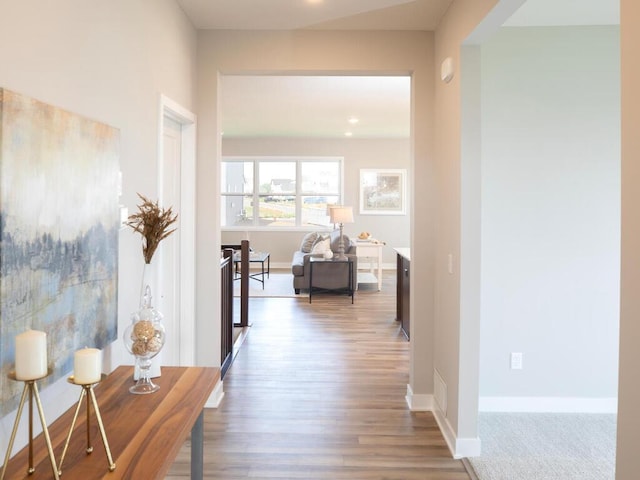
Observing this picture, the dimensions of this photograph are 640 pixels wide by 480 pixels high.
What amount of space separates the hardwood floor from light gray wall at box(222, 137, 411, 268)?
488 centimetres

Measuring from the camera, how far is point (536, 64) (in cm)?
323

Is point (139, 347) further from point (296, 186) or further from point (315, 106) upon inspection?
point (296, 186)

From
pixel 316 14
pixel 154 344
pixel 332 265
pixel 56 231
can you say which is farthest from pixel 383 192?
pixel 56 231

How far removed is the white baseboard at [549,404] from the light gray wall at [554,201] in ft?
0.17

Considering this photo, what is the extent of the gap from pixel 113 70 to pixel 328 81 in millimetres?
3746

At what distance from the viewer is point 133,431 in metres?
1.46

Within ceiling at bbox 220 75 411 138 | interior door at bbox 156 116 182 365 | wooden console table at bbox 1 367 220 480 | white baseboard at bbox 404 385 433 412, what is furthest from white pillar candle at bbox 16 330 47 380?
ceiling at bbox 220 75 411 138

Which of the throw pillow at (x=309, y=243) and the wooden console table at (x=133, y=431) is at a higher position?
the throw pillow at (x=309, y=243)

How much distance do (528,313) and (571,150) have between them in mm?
1123

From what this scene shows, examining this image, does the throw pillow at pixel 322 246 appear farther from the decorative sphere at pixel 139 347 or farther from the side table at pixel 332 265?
the decorative sphere at pixel 139 347

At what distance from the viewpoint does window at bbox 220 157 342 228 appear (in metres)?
10.2

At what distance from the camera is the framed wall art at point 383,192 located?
10.2 metres

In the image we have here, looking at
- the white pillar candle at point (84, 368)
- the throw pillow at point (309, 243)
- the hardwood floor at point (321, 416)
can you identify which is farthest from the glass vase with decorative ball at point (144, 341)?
the throw pillow at point (309, 243)

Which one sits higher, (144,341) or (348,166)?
(348,166)
